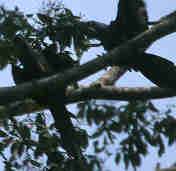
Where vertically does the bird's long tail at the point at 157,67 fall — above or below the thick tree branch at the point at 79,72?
below

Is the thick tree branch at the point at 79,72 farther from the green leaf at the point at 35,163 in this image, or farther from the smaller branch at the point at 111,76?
the green leaf at the point at 35,163

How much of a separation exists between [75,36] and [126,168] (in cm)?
271

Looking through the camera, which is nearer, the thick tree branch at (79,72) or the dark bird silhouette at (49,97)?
the thick tree branch at (79,72)

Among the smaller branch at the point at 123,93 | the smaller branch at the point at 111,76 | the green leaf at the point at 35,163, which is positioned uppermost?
the smaller branch at the point at 123,93

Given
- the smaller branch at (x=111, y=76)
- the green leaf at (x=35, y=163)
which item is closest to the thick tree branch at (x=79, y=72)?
the smaller branch at (x=111, y=76)

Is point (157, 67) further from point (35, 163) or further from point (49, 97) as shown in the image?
point (35, 163)

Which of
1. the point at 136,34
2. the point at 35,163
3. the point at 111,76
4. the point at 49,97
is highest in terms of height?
the point at 136,34

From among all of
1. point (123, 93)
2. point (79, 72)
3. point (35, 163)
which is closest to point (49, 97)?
point (79, 72)

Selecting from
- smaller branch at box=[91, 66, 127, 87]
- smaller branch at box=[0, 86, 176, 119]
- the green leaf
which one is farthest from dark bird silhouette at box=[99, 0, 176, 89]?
the green leaf

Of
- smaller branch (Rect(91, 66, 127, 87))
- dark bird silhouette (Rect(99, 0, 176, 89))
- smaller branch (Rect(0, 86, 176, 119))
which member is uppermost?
dark bird silhouette (Rect(99, 0, 176, 89))

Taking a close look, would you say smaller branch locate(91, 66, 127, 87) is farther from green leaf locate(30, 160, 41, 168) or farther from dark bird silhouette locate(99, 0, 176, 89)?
green leaf locate(30, 160, 41, 168)

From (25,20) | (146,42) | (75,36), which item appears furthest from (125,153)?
(75,36)

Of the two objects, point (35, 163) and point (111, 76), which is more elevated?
point (111, 76)

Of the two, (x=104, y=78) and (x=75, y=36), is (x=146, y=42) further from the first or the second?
(x=75, y=36)
